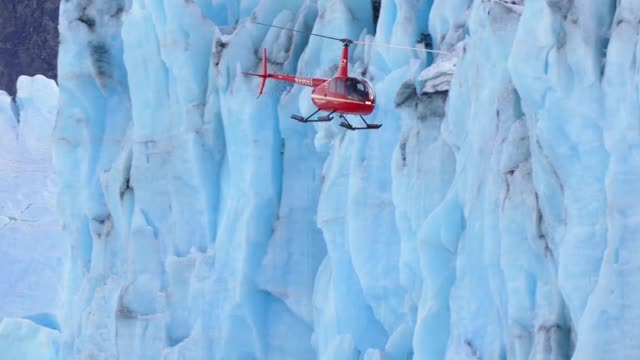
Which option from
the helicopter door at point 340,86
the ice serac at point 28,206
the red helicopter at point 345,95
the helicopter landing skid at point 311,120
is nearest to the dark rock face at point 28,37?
the ice serac at point 28,206

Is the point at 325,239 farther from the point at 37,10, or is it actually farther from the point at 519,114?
the point at 37,10

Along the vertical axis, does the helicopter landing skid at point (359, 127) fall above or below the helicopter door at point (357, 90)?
below

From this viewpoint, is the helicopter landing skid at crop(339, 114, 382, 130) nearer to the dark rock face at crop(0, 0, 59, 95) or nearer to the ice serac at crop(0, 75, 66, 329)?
the ice serac at crop(0, 75, 66, 329)

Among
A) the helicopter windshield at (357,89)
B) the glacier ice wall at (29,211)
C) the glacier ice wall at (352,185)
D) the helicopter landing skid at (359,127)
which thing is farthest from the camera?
the glacier ice wall at (29,211)

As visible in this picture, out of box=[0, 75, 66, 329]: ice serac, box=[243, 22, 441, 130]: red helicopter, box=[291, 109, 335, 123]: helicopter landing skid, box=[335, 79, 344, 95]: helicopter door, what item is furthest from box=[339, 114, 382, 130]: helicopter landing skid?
box=[0, 75, 66, 329]: ice serac

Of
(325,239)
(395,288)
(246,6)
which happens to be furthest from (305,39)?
(395,288)

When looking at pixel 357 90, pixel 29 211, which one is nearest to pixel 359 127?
pixel 357 90

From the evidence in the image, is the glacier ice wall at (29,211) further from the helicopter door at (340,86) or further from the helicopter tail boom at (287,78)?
the helicopter door at (340,86)
